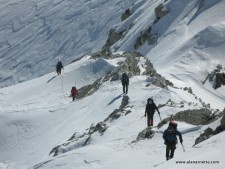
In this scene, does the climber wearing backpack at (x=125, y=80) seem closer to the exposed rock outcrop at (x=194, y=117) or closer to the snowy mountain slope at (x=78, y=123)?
the snowy mountain slope at (x=78, y=123)

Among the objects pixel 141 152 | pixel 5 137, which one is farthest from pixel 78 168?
pixel 5 137

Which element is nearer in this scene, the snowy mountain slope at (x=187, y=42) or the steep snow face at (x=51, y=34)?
the snowy mountain slope at (x=187, y=42)

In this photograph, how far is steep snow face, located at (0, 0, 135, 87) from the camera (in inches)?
4761

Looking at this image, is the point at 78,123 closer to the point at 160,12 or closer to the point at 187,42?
the point at 187,42

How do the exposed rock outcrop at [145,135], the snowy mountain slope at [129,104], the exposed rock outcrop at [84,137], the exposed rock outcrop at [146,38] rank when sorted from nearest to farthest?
the snowy mountain slope at [129,104], the exposed rock outcrop at [145,135], the exposed rock outcrop at [84,137], the exposed rock outcrop at [146,38]

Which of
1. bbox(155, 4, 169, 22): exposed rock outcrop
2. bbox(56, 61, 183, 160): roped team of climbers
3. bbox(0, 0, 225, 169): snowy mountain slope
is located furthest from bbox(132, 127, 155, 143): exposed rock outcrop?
bbox(155, 4, 169, 22): exposed rock outcrop

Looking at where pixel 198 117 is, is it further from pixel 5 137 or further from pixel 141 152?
pixel 5 137

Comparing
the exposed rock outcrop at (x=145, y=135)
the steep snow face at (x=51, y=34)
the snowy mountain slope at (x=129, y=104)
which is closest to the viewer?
the snowy mountain slope at (x=129, y=104)

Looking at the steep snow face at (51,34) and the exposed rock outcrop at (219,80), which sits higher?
the steep snow face at (51,34)

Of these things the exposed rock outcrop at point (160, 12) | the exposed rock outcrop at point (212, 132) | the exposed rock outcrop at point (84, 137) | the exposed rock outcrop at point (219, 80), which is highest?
the exposed rock outcrop at point (160, 12)

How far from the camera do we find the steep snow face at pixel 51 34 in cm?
12094

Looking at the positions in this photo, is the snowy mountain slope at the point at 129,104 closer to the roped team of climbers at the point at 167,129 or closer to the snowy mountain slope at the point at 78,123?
the snowy mountain slope at the point at 78,123

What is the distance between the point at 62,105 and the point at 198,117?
53.7 feet

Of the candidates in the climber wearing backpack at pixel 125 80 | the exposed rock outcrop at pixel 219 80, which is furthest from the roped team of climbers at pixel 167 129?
the exposed rock outcrop at pixel 219 80
